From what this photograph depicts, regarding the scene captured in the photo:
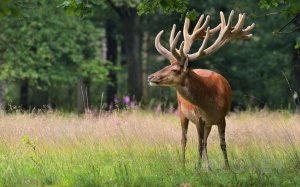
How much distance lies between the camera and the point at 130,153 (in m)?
11.3

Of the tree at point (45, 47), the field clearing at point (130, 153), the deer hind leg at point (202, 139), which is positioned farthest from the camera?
the tree at point (45, 47)

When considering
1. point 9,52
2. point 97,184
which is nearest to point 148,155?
point 97,184

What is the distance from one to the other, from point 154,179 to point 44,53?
16.4 metres

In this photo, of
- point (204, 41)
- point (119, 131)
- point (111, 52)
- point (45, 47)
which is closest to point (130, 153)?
point (119, 131)

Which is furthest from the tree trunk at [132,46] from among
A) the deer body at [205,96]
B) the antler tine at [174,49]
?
the antler tine at [174,49]

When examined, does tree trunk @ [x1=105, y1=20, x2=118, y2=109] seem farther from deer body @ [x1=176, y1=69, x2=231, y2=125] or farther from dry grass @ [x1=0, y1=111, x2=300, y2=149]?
deer body @ [x1=176, y1=69, x2=231, y2=125]

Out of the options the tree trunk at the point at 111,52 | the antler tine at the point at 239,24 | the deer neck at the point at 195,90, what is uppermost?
the antler tine at the point at 239,24

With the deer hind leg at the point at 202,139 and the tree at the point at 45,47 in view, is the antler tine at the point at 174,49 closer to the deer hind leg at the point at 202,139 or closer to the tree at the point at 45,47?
the deer hind leg at the point at 202,139

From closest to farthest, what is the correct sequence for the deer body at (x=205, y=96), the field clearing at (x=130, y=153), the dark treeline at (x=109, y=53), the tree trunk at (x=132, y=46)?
the field clearing at (x=130, y=153)
the deer body at (x=205, y=96)
the dark treeline at (x=109, y=53)
the tree trunk at (x=132, y=46)

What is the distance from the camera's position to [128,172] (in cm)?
920

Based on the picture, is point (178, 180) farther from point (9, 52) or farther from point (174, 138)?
point (9, 52)

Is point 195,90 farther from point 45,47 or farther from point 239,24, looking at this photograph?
point 45,47

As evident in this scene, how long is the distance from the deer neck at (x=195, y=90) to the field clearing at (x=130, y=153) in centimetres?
87

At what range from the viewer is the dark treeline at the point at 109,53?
972 inches
